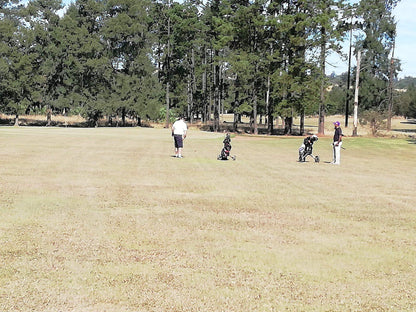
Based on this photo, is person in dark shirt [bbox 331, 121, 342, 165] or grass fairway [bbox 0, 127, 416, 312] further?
person in dark shirt [bbox 331, 121, 342, 165]

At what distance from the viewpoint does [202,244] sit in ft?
23.6

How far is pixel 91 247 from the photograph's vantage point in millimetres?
6852

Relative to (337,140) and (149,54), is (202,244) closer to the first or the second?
(337,140)

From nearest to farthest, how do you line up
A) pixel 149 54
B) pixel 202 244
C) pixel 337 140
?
1. pixel 202 244
2. pixel 337 140
3. pixel 149 54

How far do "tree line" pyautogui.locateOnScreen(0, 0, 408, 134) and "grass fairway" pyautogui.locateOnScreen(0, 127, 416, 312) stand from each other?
38584 mm

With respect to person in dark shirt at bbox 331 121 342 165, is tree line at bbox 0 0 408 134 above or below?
above

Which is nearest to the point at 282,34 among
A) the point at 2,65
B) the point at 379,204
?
the point at 2,65

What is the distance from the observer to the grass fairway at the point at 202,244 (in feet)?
16.9

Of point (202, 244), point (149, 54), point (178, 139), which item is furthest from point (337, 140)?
point (149, 54)

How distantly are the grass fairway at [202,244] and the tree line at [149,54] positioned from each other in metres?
38.6

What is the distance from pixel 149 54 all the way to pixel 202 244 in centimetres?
6279

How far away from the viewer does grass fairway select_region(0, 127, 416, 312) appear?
16.9 feet

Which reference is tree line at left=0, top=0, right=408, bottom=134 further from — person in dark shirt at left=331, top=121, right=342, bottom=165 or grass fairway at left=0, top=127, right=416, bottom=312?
grass fairway at left=0, top=127, right=416, bottom=312

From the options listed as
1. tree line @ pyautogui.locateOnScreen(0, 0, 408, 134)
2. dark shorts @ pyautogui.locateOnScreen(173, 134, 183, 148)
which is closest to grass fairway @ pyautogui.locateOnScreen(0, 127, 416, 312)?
dark shorts @ pyautogui.locateOnScreen(173, 134, 183, 148)
